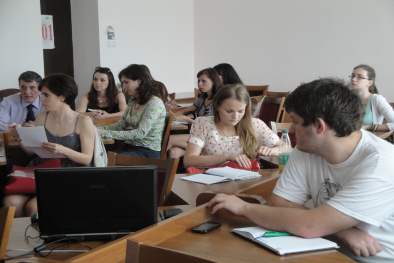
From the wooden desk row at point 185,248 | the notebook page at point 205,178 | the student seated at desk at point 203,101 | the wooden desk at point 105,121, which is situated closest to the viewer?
the wooden desk row at point 185,248

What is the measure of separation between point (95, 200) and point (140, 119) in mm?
2516

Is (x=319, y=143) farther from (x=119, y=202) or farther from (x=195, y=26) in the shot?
(x=195, y=26)

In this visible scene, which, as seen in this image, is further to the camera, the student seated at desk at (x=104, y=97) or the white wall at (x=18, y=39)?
the white wall at (x=18, y=39)

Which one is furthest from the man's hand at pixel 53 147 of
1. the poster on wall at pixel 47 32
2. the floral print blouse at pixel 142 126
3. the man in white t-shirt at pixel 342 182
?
the poster on wall at pixel 47 32

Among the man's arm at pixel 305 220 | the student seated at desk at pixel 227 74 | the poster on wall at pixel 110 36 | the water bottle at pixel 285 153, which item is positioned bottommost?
the water bottle at pixel 285 153

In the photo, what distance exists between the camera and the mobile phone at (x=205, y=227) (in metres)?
1.63

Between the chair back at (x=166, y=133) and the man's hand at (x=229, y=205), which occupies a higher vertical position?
the man's hand at (x=229, y=205)

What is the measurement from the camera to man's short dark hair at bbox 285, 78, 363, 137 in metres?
1.66

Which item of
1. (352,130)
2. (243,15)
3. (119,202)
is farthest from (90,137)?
(243,15)

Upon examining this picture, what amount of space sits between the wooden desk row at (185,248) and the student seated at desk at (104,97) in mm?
3587

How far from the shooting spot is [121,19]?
260 inches

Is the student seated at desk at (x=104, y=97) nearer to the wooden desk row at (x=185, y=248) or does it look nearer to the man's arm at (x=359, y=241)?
the wooden desk row at (x=185, y=248)

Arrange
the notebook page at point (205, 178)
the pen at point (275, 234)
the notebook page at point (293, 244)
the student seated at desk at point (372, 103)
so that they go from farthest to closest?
the student seated at desk at point (372, 103) → the notebook page at point (205, 178) → the pen at point (275, 234) → the notebook page at point (293, 244)

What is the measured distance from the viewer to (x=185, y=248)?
1502 mm
